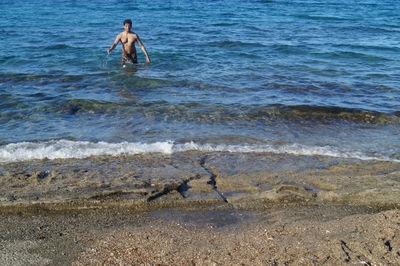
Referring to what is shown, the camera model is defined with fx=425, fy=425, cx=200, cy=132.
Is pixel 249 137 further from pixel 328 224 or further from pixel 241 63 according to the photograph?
pixel 241 63

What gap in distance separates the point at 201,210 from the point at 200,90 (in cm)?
539

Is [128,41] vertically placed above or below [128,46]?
above

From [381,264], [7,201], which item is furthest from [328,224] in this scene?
[7,201]

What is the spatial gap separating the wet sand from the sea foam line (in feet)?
0.68

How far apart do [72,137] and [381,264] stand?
16.1ft

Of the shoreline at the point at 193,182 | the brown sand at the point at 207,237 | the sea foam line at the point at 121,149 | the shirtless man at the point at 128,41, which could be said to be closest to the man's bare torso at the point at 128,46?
the shirtless man at the point at 128,41

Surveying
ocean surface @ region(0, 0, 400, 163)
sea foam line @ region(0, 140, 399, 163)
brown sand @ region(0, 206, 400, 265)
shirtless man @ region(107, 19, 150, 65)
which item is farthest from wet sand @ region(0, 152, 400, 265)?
shirtless man @ region(107, 19, 150, 65)

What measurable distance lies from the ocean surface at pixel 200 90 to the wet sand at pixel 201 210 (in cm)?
69

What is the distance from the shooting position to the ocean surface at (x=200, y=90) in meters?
6.58

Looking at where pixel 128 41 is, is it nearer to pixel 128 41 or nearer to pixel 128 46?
pixel 128 41

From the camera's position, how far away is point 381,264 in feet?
10.7

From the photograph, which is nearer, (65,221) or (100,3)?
(65,221)

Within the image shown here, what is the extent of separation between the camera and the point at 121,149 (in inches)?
236

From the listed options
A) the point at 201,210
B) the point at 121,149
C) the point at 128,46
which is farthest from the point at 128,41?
the point at 201,210
